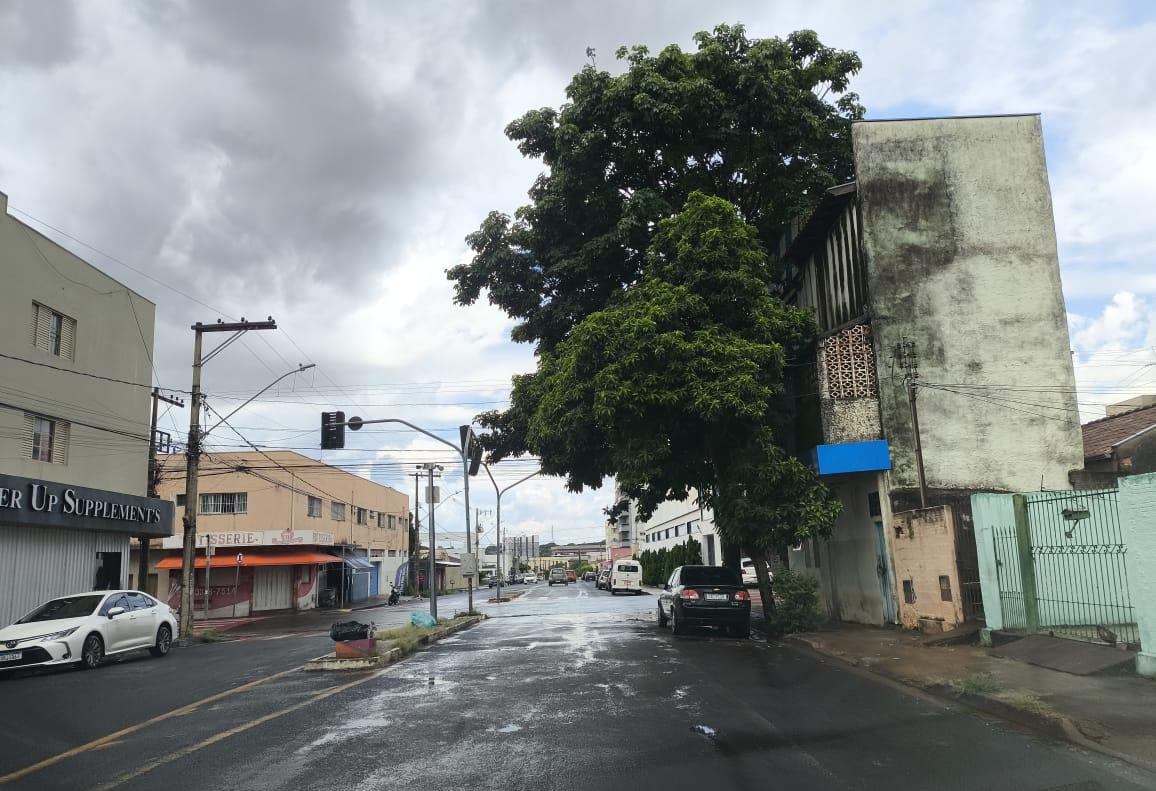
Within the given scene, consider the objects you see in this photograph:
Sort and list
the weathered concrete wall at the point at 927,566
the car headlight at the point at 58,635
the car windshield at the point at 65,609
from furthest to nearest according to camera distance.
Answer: the car windshield at the point at 65,609 < the weathered concrete wall at the point at 927,566 < the car headlight at the point at 58,635

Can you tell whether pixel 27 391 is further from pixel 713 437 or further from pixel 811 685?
pixel 811 685

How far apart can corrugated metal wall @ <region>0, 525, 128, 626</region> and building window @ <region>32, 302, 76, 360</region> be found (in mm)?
4803

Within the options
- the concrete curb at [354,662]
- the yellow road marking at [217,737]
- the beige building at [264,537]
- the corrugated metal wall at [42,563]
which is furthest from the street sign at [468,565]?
the beige building at [264,537]

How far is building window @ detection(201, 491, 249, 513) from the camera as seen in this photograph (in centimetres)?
4838

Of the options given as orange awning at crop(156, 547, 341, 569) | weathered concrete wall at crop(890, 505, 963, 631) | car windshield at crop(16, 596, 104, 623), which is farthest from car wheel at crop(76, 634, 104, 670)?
orange awning at crop(156, 547, 341, 569)

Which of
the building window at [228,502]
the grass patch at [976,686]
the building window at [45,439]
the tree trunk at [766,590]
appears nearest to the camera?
the grass patch at [976,686]

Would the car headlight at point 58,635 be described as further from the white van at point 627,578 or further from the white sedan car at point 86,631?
the white van at point 627,578

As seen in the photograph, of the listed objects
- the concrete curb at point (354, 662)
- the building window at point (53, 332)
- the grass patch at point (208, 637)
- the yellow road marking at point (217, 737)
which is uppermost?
the building window at point (53, 332)

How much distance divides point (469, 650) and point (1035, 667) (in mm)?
10244

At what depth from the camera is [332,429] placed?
22.4m

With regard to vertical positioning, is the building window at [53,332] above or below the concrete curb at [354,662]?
above

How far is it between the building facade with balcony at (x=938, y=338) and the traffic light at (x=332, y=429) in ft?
38.9

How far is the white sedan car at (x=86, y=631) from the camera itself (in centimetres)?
1547

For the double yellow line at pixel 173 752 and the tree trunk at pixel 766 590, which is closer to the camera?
the double yellow line at pixel 173 752
